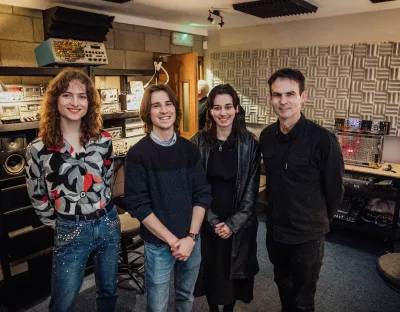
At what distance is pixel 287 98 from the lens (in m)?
1.95

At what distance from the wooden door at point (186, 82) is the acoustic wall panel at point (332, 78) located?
101 centimetres

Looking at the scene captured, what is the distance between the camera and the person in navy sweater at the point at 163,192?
171 centimetres

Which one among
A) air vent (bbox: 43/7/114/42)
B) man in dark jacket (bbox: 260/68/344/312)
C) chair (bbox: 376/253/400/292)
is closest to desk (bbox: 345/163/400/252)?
chair (bbox: 376/253/400/292)

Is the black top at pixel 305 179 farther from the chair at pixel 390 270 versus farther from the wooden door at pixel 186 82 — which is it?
the wooden door at pixel 186 82

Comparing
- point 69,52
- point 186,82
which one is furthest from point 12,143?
point 186,82

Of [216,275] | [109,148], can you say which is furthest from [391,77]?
[109,148]

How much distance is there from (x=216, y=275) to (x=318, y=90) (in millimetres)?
3091

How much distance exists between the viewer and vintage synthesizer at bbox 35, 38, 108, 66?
9.73 ft

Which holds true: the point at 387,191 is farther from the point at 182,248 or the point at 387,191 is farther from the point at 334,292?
the point at 182,248

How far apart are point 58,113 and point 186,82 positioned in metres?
2.68

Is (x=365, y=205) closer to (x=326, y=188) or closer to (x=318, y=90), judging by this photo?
(x=318, y=90)

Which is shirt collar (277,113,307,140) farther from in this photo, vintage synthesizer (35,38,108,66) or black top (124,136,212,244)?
vintage synthesizer (35,38,108,66)

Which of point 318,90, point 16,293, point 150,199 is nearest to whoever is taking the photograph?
point 150,199

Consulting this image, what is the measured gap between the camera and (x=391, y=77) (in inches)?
150
